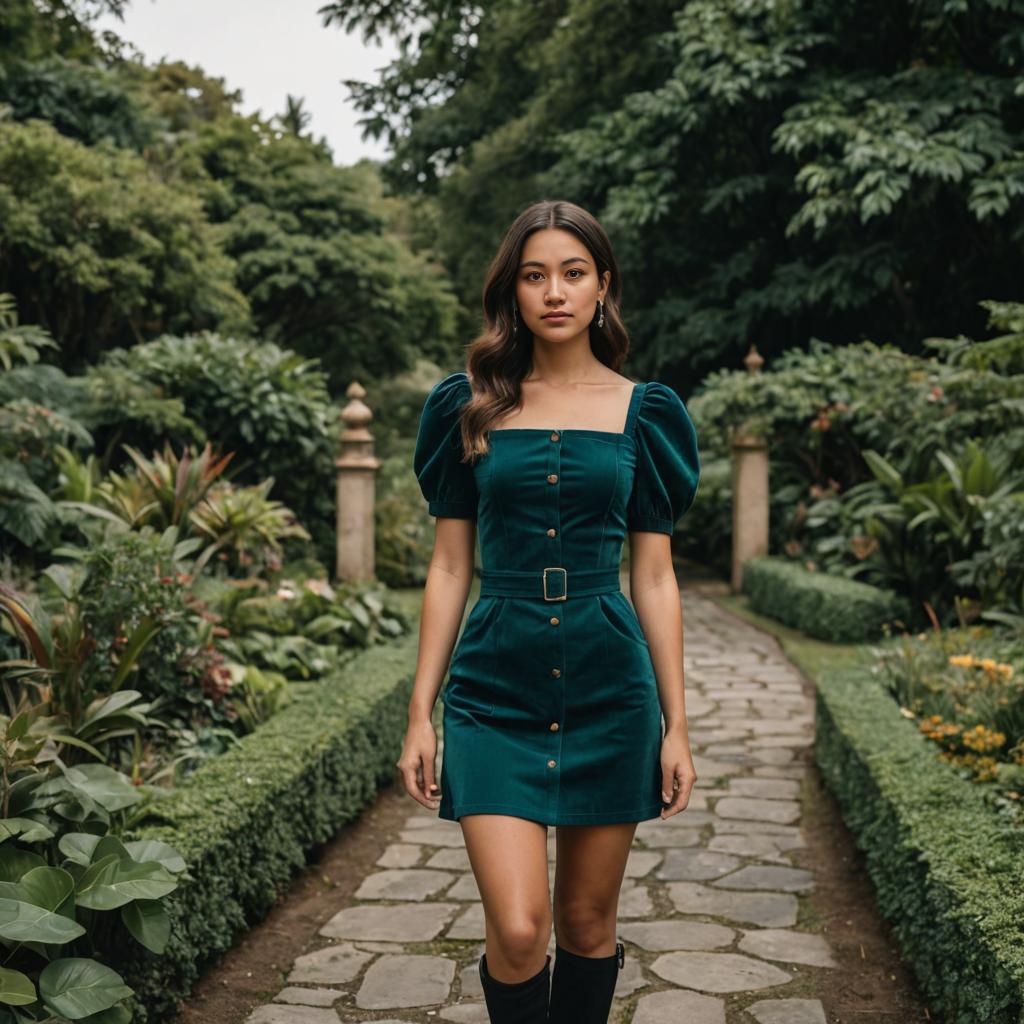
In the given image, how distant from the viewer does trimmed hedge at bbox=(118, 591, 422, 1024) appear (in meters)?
3.26

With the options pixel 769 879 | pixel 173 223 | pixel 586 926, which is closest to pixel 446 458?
pixel 586 926

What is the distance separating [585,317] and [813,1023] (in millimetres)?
2043

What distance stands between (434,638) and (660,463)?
59 centimetres

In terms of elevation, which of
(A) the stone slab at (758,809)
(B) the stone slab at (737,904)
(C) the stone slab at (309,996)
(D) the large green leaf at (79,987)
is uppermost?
(D) the large green leaf at (79,987)

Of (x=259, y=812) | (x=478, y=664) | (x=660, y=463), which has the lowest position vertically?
(x=259, y=812)

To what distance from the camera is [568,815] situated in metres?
2.28

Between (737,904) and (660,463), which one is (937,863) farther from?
(660,463)

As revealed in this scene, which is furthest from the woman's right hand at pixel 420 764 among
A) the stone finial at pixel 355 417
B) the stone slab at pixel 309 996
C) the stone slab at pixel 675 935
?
the stone finial at pixel 355 417

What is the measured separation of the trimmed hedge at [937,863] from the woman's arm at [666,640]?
843mm

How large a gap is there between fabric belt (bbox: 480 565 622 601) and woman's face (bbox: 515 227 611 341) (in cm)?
48

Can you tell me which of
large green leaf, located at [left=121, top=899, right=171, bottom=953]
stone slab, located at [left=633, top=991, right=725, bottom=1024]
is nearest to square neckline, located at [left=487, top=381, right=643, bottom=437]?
large green leaf, located at [left=121, top=899, right=171, bottom=953]

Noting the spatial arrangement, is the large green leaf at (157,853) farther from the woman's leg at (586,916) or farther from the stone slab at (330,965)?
the woman's leg at (586,916)

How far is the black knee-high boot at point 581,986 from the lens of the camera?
2.38 metres

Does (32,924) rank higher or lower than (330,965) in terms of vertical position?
higher
